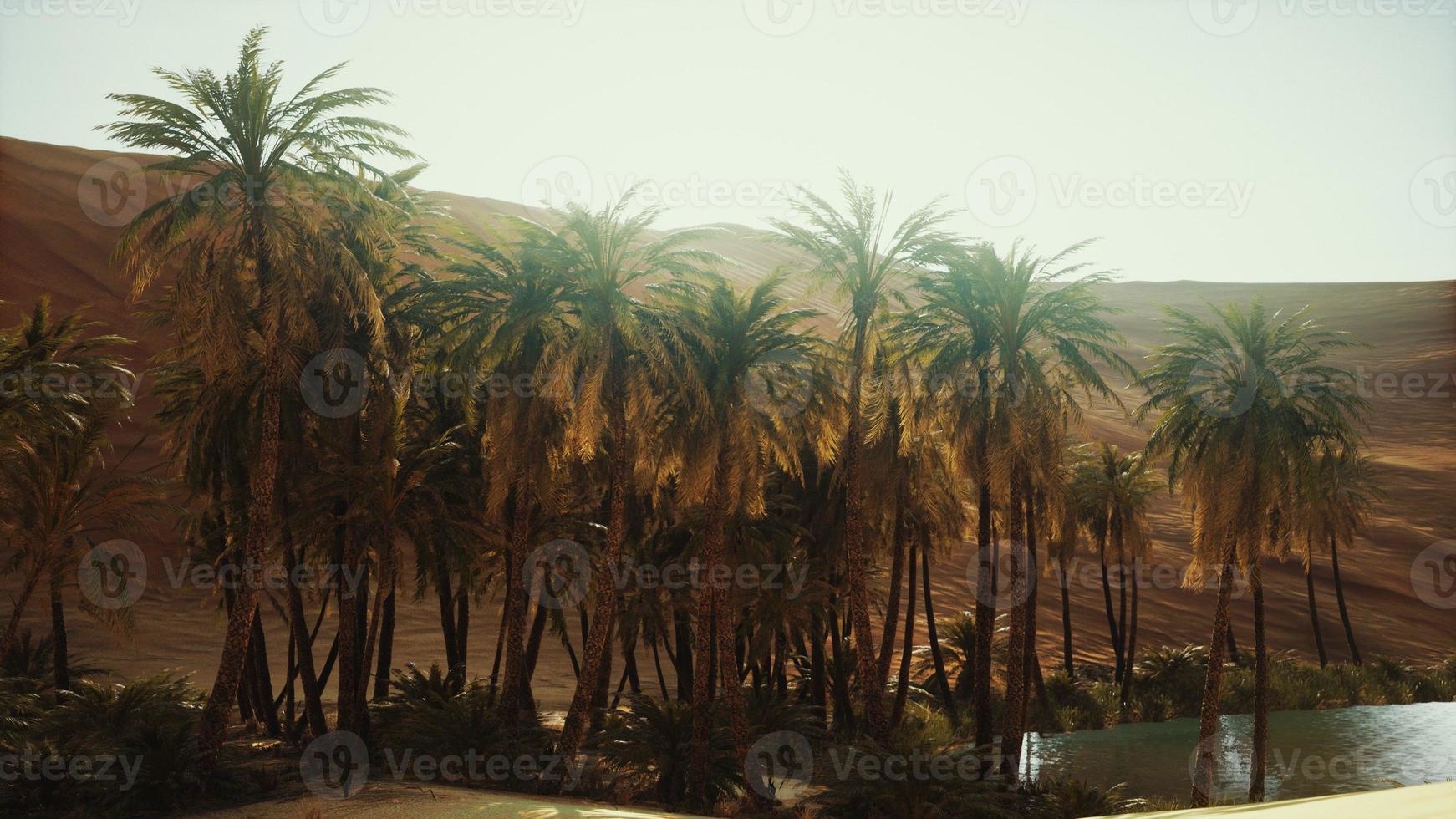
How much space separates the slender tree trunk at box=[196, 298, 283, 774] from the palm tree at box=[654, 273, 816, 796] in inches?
339

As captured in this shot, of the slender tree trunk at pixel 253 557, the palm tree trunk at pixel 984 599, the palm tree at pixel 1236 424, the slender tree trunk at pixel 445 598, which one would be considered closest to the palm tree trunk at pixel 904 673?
the palm tree trunk at pixel 984 599

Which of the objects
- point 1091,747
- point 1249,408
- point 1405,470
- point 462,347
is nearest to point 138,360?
point 462,347

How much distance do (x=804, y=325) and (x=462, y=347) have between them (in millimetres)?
86371

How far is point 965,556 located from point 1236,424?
151 ft

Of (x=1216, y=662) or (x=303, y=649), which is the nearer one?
(x=303, y=649)

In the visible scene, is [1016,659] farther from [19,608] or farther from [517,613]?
[19,608]

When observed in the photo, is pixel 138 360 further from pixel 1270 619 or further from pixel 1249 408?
pixel 1270 619

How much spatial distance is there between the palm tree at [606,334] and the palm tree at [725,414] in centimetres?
88

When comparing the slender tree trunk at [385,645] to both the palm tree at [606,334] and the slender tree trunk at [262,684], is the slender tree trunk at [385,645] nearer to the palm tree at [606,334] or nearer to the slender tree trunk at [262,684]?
the slender tree trunk at [262,684]

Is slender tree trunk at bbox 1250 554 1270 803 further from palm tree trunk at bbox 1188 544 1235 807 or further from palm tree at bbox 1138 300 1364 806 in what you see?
palm tree trunk at bbox 1188 544 1235 807

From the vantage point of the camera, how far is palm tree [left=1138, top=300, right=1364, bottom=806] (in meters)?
23.7

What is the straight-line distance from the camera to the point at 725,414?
→ 922 inches

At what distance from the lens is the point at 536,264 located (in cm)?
2373

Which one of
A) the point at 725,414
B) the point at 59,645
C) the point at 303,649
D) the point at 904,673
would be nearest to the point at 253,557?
the point at 303,649
